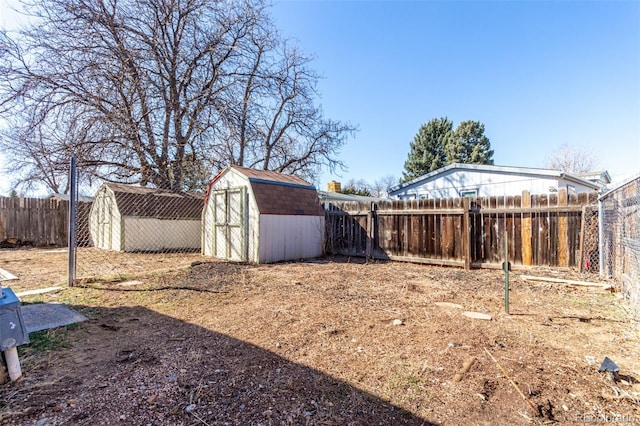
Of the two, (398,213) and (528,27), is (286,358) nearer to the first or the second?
(398,213)

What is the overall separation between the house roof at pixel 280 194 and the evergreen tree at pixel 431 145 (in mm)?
19656

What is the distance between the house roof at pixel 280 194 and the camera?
801 centimetres

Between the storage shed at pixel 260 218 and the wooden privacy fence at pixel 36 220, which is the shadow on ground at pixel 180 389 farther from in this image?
the wooden privacy fence at pixel 36 220

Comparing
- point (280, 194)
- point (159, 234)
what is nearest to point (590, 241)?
point (280, 194)

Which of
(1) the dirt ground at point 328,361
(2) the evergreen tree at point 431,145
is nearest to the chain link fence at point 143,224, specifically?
(1) the dirt ground at point 328,361

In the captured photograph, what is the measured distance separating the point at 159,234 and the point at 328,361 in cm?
961

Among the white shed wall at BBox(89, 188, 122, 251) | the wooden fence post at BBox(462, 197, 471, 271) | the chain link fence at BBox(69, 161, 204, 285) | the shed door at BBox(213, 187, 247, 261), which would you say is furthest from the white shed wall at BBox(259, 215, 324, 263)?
the white shed wall at BBox(89, 188, 122, 251)

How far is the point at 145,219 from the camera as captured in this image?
10039 millimetres

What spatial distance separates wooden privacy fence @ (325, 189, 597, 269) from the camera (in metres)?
6.10

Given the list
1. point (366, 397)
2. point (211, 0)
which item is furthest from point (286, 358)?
point (211, 0)

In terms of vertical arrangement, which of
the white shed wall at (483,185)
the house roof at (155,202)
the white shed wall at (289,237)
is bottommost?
the white shed wall at (289,237)

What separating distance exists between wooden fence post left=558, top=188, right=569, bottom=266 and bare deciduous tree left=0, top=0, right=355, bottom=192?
11.6 metres

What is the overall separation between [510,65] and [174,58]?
13167 millimetres

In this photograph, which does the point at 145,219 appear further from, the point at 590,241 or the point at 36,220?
the point at 590,241
